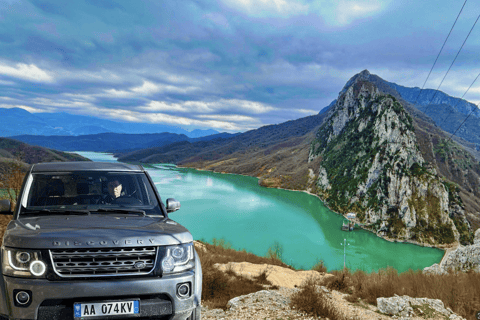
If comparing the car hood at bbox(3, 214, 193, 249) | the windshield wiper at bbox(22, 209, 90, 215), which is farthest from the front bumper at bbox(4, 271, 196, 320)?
the windshield wiper at bbox(22, 209, 90, 215)

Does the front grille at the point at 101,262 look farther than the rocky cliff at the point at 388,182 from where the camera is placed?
No

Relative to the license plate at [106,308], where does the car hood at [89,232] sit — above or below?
above

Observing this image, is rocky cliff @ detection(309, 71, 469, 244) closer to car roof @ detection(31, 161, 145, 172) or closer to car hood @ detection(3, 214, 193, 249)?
car roof @ detection(31, 161, 145, 172)

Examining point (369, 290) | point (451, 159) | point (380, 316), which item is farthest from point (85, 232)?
point (451, 159)

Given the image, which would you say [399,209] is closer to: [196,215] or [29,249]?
[196,215]

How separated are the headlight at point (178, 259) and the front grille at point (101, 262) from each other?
0.46 feet

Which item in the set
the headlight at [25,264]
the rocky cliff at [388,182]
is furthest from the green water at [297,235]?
the headlight at [25,264]

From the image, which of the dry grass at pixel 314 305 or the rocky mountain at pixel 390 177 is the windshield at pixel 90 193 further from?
the rocky mountain at pixel 390 177

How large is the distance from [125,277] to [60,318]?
575 millimetres

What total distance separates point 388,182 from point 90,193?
82.8m

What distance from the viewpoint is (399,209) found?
6994 centimetres

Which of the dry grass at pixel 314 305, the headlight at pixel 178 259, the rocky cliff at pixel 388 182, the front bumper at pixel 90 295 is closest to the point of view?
the front bumper at pixel 90 295

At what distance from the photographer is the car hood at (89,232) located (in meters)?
2.59

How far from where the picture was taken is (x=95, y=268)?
2607 mm
